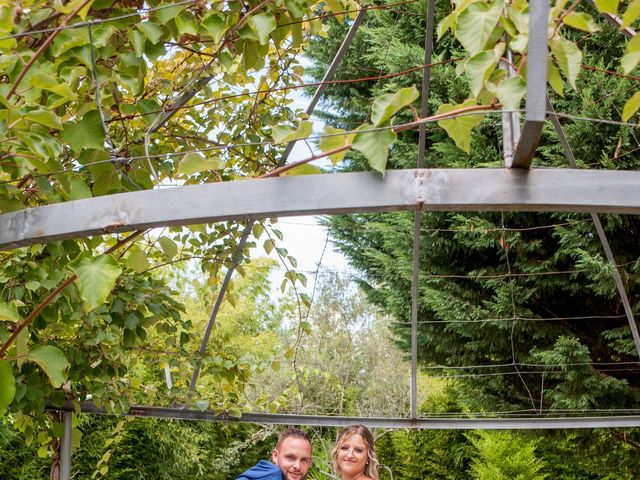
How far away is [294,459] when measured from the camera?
296cm

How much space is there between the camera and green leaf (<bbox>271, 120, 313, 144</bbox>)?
55.4 inches

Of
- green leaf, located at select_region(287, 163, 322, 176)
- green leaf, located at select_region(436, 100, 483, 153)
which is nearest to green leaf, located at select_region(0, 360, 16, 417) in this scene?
green leaf, located at select_region(287, 163, 322, 176)

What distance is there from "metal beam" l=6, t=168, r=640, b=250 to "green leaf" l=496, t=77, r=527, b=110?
13cm

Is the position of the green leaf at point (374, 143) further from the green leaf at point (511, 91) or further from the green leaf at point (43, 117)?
the green leaf at point (43, 117)

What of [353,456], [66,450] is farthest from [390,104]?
[66,450]

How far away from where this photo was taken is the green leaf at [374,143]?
133 cm

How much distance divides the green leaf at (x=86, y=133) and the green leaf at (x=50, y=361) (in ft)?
1.38

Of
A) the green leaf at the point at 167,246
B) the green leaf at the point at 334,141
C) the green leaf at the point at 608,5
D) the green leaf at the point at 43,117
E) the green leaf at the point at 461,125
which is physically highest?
the green leaf at the point at 608,5

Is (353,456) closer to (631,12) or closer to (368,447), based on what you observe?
(368,447)

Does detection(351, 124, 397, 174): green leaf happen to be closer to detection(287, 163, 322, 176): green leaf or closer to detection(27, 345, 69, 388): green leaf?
detection(287, 163, 322, 176): green leaf

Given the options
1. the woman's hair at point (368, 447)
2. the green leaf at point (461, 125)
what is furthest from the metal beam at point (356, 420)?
the green leaf at point (461, 125)

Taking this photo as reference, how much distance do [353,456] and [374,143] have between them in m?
1.87

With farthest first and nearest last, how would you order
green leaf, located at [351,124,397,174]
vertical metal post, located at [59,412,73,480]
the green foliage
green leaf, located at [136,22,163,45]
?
the green foliage
vertical metal post, located at [59,412,73,480]
green leaf, located at [136,22,163,45]
green leaf, located at [351,124,397,174]

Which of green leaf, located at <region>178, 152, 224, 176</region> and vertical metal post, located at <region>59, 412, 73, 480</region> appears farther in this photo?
vertical metal post, located at <region>59, 412, 73, 480</region>
